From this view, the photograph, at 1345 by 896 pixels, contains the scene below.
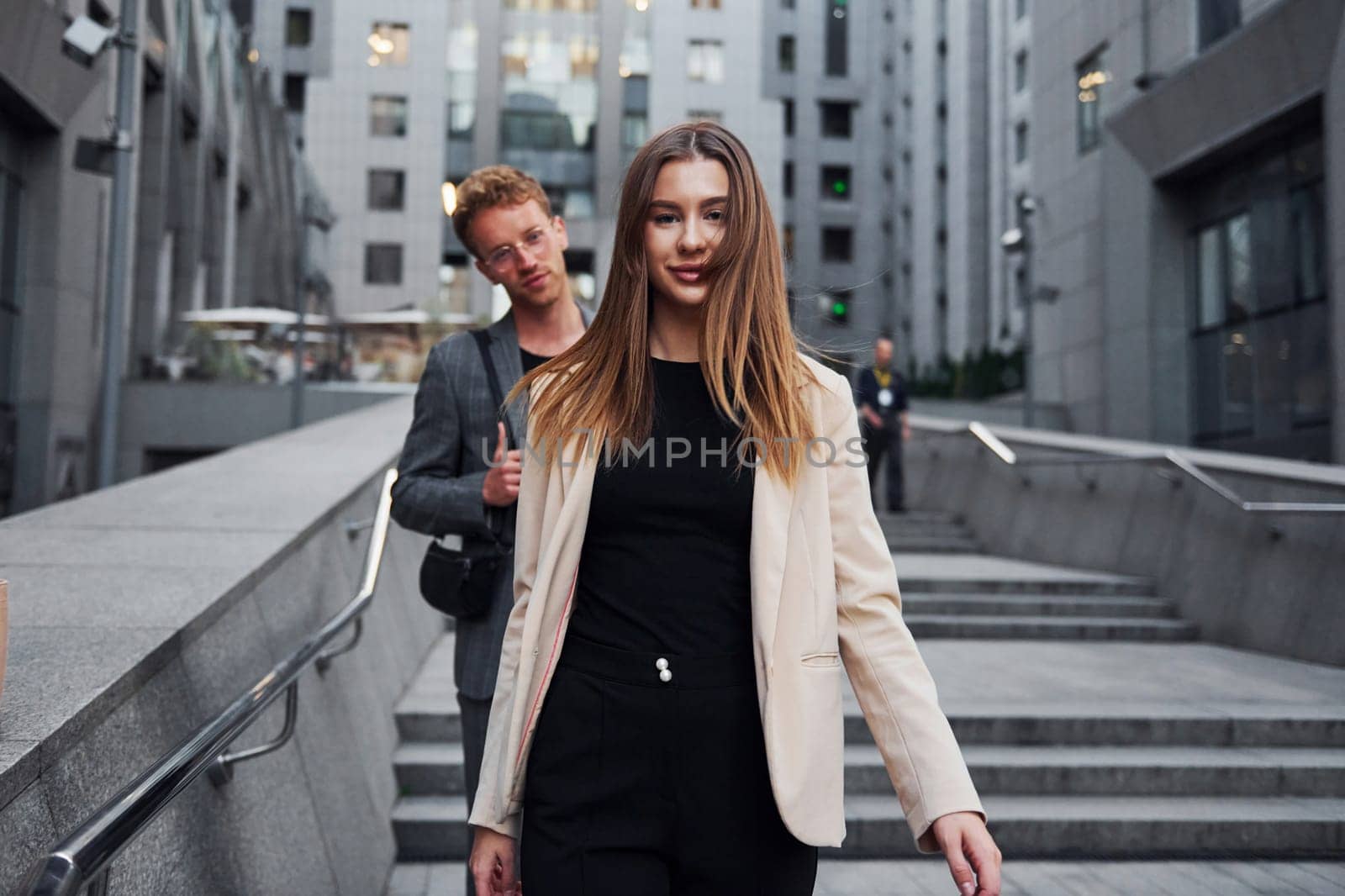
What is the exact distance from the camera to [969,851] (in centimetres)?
173

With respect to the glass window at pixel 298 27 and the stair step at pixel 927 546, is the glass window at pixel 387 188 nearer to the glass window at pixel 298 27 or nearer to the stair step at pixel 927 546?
the glass window at pixel 298 27

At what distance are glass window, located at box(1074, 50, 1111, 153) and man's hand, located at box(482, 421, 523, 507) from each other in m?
19.7

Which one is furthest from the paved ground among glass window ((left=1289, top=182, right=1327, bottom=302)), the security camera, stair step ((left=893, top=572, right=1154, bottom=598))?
glass window ((left=1289, top=182, right=1327, bottom=302))

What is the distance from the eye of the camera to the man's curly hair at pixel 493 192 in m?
2.98

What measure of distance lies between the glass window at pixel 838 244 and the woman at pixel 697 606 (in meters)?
51.5

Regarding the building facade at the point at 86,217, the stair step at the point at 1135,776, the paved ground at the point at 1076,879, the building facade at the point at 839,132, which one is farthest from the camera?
the building facade at the point at 839,132

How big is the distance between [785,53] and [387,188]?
20448 millimetres

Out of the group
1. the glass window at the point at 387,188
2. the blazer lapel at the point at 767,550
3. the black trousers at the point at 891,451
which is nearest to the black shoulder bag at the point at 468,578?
the blazer lapel at the point at 767,550

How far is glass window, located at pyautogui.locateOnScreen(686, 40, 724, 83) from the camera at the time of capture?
42438 millimetres

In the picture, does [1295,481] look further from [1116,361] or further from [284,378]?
[284,378]

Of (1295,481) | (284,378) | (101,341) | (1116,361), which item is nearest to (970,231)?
(1116,361)

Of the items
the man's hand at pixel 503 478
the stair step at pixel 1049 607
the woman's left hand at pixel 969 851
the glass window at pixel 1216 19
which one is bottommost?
the stair step at pixel 1049 607

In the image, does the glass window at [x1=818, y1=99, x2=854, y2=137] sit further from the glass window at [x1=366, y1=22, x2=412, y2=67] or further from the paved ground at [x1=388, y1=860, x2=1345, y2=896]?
the paved ground at [x1=388, y1=860, x2=1345, y2=896]

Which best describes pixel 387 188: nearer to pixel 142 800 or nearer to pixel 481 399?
pixel 481 399
